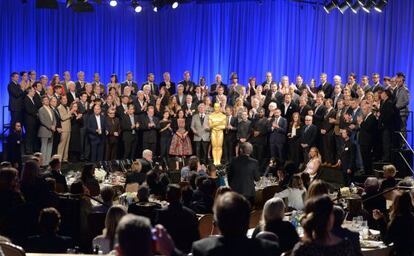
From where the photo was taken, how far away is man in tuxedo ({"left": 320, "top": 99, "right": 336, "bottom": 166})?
1844 cm

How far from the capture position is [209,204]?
33.1 feet

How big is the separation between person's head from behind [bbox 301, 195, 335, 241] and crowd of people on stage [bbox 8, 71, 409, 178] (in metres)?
12.3

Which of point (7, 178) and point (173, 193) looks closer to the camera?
point (173, 193)

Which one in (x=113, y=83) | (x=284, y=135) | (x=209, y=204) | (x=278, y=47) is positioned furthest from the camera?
(x=278, y=47)

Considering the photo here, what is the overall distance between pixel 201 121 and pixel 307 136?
2.98 meters

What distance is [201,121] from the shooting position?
19.9 metres

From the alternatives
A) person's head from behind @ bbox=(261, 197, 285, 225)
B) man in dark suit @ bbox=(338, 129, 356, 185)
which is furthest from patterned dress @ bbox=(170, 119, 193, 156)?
person's head from behind @ bbox=(261, 197, 285, 225)

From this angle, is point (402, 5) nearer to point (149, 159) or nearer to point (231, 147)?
point (231, 147)

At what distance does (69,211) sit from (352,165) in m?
9.20

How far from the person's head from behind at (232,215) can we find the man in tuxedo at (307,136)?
553 inches

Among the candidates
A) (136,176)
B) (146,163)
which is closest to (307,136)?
(146,163)

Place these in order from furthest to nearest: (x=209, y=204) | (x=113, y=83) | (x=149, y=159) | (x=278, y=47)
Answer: (x=278, y=47) < (x=113, y=83) < (x=149, y=159) < (x=209, y=204)

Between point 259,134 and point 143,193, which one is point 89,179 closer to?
point 143,193

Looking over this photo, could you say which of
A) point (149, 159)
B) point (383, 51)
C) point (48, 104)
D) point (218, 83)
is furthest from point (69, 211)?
point (383, 51)
